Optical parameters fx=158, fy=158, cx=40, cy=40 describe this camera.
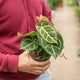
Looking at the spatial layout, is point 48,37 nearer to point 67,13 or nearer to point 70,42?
point 70,42

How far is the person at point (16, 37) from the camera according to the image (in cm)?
95

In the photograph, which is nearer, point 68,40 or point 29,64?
point 29,64

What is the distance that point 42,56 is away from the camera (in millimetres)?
906

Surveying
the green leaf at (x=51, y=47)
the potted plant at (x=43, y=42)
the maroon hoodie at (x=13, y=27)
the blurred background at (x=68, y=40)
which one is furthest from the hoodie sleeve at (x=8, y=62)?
the blurred background at (x=68, y=40)

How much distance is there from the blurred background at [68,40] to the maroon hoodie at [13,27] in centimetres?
201

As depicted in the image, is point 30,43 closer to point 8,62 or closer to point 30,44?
point 30,44

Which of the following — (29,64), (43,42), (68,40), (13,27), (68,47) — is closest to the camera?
(43,42)

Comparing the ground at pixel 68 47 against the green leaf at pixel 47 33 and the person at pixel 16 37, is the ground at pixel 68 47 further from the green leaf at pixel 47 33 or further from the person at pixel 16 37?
the green leaf at pixel 47 33

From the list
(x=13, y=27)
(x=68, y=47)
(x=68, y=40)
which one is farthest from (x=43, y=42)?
(x=68, y=40)

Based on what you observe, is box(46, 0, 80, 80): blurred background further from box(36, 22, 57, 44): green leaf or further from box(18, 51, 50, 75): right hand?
box(36, 22, 57, 44): green leaf

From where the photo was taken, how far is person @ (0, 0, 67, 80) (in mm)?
953

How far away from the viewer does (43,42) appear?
0.81m

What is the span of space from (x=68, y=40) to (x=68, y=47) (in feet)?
1.22

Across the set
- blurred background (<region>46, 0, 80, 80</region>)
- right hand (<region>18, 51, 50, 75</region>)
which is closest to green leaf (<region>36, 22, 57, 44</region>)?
right hand (<region>18, 51, 50, 75</region>)
